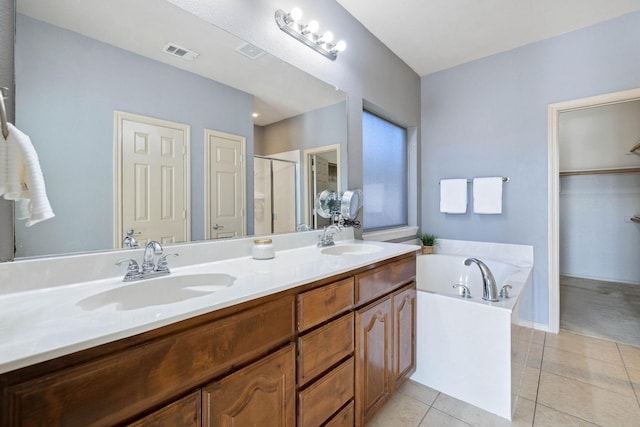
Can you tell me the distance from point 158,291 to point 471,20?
2.76 m

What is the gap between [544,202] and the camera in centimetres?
246

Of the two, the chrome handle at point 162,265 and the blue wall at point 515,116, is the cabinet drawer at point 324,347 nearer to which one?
the chrome handle at point 162,265

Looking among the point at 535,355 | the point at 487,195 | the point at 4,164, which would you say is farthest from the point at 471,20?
the point at 4,164

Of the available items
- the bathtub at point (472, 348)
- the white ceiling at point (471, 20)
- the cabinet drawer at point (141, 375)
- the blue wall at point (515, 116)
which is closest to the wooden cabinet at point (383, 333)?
the bathtub at point (472, 348)

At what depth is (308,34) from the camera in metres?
1.71

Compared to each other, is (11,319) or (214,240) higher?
(214,240)

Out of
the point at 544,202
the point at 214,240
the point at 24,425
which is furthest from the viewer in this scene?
the point at 544,202

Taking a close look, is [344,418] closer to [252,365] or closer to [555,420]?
[252,365]

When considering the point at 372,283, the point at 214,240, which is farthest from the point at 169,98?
the point at 372,283

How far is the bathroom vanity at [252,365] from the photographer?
530 mm

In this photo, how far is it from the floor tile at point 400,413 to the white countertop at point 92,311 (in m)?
0.94

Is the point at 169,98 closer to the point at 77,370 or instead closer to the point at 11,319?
the point at 11,319

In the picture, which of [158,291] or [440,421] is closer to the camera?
[158,291]

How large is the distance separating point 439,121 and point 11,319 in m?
3.36
